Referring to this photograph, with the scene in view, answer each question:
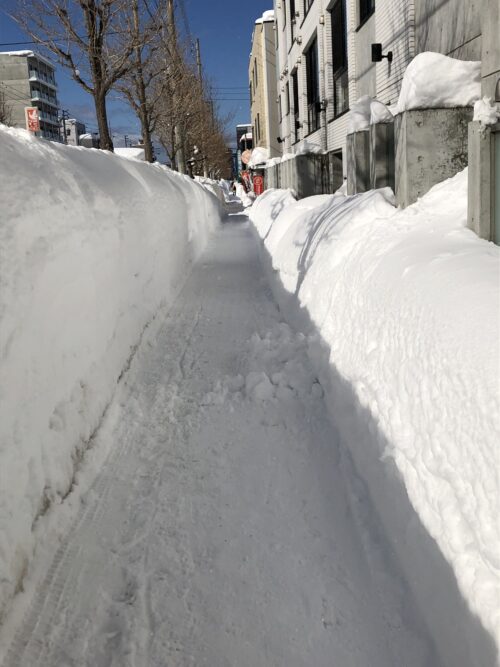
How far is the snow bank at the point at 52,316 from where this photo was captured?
98.0 inches

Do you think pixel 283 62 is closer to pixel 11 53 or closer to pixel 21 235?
pixel 21 235

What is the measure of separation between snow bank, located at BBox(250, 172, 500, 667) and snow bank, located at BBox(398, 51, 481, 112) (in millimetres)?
820

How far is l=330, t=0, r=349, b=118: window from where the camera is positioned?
14.4 metres

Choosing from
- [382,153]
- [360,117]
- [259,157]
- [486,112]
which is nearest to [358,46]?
[360,117]

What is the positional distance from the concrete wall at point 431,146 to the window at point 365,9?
719cm

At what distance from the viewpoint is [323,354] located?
4656 mm

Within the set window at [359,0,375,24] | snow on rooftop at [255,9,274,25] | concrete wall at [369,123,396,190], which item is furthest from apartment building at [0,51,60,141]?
concrete wall at [369,123,396,190]

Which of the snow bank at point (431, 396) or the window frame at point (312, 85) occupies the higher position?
the window frame at point (312, 85)

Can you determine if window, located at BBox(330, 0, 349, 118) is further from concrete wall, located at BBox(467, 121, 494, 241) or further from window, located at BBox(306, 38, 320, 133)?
concrete wall, located at BBox(467, 121, 494, 241)

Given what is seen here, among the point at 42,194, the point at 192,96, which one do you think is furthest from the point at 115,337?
the point at 192,96

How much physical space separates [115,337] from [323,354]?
159 centimetres

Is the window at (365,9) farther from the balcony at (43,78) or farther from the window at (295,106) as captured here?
the balcony at (43,78)

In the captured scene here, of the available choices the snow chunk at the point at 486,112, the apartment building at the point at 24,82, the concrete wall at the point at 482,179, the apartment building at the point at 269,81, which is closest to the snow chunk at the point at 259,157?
the apartment building at the point at 269,81

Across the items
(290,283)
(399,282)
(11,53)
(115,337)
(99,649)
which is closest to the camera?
(99,649)
